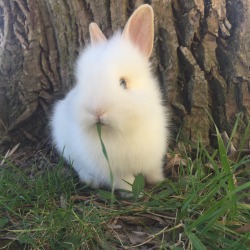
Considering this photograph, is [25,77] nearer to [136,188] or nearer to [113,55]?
[113,55]

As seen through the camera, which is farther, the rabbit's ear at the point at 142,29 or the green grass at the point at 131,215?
the rabbit's ear at the point at 142,29

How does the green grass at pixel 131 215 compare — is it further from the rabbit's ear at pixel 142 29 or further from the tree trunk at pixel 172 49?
the rabbit's ear at pixel 142 29

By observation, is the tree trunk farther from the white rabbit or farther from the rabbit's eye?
the rabbit's eye

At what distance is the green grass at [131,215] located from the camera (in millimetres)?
2098

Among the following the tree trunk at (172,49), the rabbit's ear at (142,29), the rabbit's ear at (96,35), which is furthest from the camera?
the tree trunk at (172,49)

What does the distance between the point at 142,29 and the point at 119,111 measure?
76 centimetres

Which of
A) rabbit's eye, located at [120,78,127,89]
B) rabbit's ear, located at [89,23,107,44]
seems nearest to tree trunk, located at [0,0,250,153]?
rabbit's ear, located at [89,23,107,44]

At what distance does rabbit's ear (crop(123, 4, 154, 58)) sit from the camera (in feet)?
8.68

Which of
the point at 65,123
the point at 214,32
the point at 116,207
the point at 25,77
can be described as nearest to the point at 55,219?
the point at 116,207

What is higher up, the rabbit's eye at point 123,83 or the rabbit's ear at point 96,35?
the rabbit's ear at point 96,35

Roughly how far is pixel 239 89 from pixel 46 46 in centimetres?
159

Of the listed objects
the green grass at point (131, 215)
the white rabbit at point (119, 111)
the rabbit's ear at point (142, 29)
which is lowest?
the green grass at point (131, 215)

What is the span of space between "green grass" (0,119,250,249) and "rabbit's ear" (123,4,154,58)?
0.84m

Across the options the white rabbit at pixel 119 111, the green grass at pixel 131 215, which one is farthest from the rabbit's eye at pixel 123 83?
the green grass at pixel 131 215
